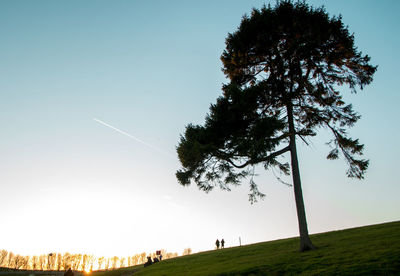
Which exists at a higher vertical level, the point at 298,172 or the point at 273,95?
the point at 273,95

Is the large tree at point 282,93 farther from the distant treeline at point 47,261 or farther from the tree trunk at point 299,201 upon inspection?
the distant treeline at point 47,261

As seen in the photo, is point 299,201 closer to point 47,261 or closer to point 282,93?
point 282,93

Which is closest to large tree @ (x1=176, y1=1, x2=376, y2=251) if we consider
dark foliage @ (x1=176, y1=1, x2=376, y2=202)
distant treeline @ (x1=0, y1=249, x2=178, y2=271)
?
dark foliage @ (x1=176, y1=1, x2=376, y2=202)

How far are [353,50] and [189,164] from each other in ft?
45.9

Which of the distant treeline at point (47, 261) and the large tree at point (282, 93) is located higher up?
the large tree at point (282, 93)

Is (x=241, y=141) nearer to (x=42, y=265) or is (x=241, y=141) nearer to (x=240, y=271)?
(x=240, y=271)

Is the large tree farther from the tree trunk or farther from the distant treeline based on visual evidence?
the distant treeline

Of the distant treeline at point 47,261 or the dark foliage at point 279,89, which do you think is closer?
the dark foliage at point 279,89

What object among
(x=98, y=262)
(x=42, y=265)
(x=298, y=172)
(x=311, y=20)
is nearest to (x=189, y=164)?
(x=298, y=172)

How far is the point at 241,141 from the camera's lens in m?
16.0

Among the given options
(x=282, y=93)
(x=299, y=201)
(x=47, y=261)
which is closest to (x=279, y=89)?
(x=282, y=93)

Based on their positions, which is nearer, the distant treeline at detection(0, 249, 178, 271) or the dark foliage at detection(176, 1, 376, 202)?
the dark foliage at detection(176, 1, 376, 202)

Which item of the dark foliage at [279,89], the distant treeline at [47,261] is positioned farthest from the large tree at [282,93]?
the distant treeline at [47,261]

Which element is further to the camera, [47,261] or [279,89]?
[47,261]
